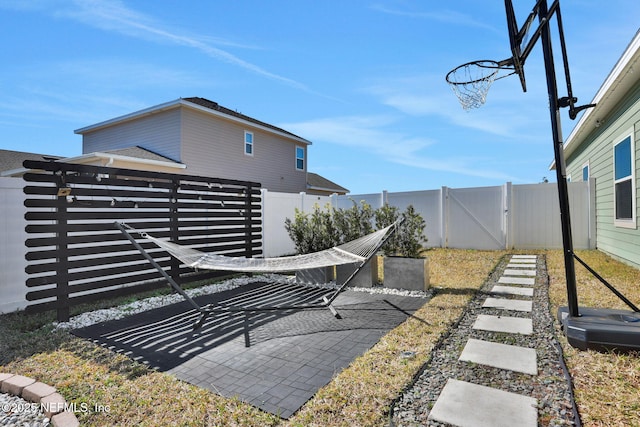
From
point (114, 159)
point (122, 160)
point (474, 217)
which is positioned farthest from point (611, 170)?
point (114, 159)

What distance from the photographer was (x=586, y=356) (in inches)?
88.7

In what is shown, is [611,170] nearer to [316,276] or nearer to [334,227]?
[334,227]

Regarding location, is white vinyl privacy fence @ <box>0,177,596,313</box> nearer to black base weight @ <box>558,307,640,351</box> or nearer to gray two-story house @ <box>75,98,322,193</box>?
gray two-story house @ <box>75,98,322,193</box>

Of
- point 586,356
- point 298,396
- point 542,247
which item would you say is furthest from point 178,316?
point 542,247

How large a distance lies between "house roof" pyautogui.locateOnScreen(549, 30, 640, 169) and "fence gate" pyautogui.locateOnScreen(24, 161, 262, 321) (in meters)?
4.92

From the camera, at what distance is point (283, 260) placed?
12.5 feet

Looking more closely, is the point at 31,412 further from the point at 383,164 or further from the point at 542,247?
the point at 383,164

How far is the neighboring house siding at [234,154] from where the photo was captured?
399 inches

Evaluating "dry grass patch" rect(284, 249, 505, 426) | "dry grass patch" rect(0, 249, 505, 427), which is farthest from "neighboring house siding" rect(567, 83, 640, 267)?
"dry grass patch" rect(0, 249, 505, 427)

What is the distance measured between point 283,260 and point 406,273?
5.58 feet

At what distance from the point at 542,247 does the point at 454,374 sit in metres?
7.05

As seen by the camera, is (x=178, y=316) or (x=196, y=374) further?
(x=178, y=316)

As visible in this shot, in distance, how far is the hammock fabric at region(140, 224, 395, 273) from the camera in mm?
3408

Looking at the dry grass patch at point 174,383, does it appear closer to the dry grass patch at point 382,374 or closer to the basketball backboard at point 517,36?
the dry grass patch at point 382,374
